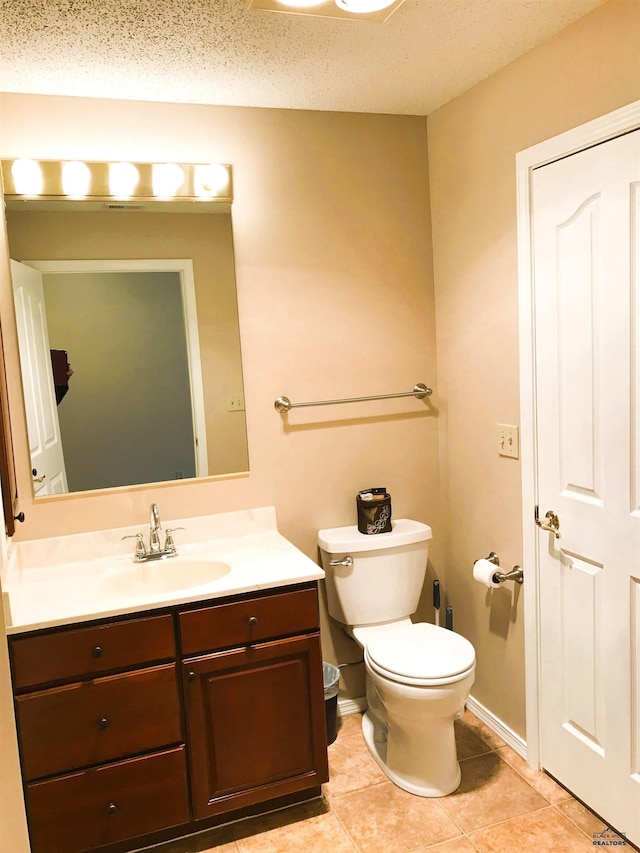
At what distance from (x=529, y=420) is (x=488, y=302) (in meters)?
0.47

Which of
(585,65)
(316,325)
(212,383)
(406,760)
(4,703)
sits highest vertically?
(585,65)

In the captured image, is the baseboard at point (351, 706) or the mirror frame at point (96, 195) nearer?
the mirror frame at point (96, 195)

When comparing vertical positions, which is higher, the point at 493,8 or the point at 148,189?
the point at 493,8

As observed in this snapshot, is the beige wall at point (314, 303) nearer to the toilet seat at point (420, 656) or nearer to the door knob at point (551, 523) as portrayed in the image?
the toilet seat at point (420, 656)

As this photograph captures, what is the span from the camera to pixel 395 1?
172 cm

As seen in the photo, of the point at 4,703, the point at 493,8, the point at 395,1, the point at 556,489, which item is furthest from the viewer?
the point at 556,489

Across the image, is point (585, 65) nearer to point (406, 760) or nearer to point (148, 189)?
point (148, 189)

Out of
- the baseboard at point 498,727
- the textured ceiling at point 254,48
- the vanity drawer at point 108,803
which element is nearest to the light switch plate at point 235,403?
the textured ceiling at point 254,48

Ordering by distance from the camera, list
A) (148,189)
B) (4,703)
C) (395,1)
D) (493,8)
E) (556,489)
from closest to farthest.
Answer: (4,703), (395,1), (493,8), (556,489), (148,189)

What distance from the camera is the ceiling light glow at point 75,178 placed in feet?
7.55

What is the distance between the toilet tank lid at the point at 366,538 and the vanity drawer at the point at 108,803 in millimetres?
881

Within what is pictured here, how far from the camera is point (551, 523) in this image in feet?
7.32

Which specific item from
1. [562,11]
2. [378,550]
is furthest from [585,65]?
[378,550]

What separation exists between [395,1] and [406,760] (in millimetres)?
2291
